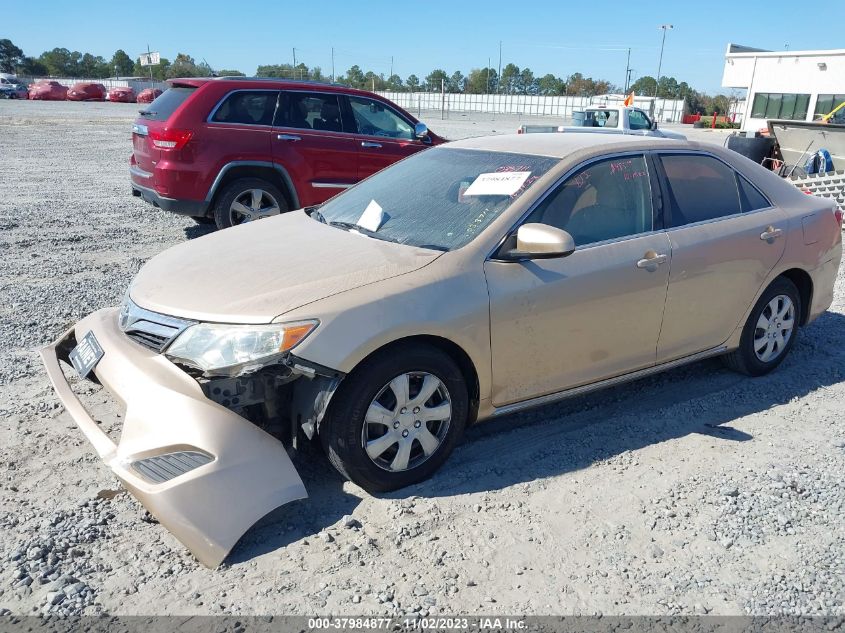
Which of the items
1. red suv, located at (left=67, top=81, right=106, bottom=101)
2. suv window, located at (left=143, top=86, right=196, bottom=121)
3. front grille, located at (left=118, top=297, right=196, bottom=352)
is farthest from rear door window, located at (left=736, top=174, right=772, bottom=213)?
red suv, located at (left=67, top=81, right=106, bottom=101)

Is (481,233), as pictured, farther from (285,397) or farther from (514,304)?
(285,397)

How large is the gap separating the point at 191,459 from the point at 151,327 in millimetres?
729

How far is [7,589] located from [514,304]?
8.06 ft

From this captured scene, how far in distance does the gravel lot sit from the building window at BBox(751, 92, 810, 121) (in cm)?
4165

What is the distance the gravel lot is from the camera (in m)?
2.72

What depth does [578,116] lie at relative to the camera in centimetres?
1923

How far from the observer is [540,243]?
344 centimetres

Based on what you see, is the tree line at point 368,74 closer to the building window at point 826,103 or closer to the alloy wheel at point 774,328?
the building window at point 826,103

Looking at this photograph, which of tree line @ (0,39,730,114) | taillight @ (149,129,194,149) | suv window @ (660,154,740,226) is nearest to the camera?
suv window @ (660,154,740,226)

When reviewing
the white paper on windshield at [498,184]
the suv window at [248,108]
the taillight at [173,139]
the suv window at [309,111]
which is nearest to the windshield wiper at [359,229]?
the white paper on windshield at [498,184]

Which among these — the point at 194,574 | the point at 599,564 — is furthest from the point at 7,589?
the point at 599,564

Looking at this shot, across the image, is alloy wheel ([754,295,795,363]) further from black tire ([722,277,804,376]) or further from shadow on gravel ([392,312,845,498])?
shadow on gravel ([392,312,845,498])

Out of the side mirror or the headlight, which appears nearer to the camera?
the headlight

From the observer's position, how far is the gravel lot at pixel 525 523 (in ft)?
8.93
